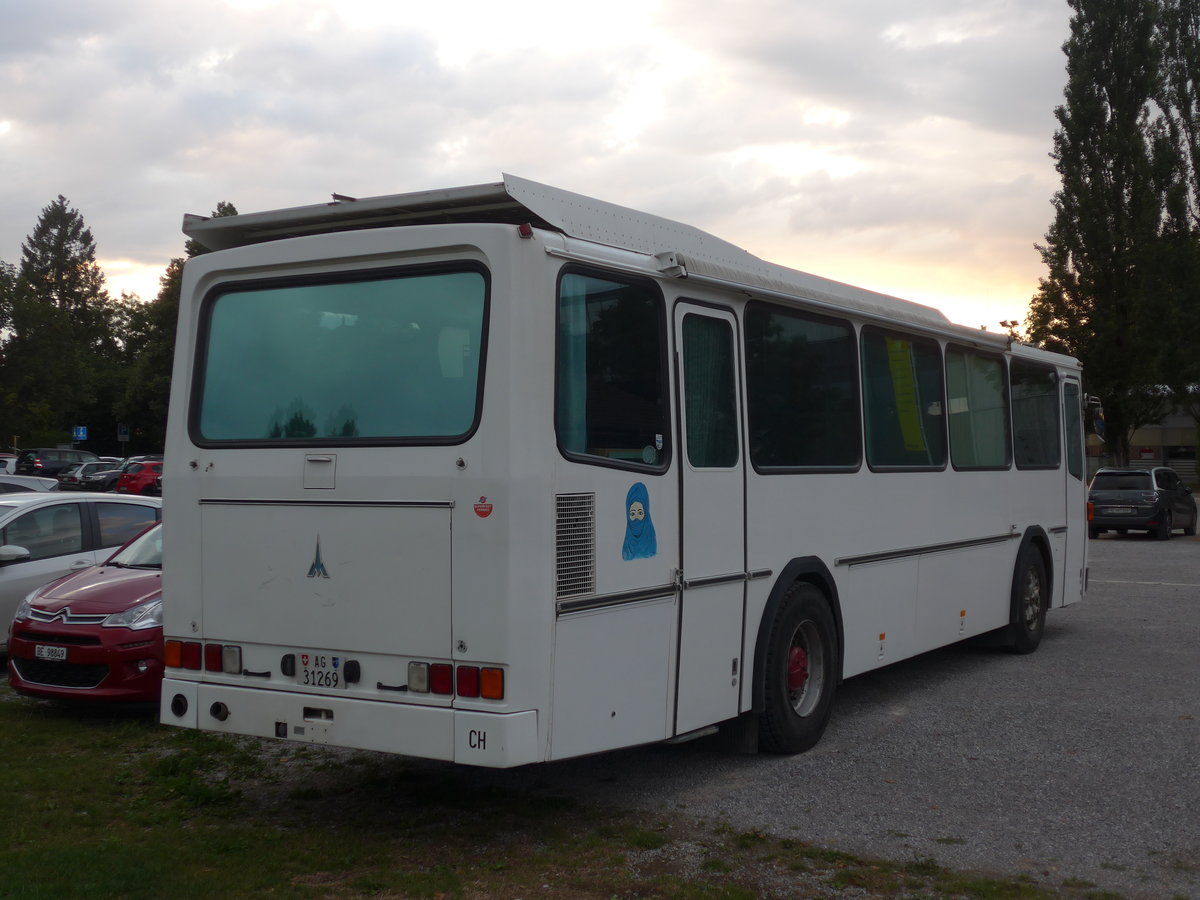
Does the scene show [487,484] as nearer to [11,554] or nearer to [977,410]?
[977,410]

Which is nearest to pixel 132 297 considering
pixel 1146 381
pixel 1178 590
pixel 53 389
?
pixel 53 389

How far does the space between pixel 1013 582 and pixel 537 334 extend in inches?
291

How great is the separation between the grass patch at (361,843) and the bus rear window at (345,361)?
6.32 ft

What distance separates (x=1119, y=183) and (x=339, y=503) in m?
42.9

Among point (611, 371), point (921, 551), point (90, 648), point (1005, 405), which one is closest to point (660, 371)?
point (611, 371)

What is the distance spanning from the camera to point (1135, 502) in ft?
96.1

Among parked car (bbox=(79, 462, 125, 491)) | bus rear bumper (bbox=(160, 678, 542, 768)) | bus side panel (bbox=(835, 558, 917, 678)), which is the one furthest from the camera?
parked car (bbox=(79, 462, 125, 491))

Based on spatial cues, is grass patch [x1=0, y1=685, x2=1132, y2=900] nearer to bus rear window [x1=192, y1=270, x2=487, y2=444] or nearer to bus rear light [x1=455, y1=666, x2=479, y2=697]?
bus rear light [x1=455, y1=666, x2=479, y2=697]

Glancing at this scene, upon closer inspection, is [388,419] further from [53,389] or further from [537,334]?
[53,389]

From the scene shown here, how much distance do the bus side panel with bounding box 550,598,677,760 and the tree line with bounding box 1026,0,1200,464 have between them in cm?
3456

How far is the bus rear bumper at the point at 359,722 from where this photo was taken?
212 inches

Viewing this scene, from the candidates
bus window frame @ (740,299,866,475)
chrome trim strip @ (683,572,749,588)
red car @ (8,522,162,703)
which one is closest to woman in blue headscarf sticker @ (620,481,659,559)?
chrome trim strip @ (683,572,749,588)

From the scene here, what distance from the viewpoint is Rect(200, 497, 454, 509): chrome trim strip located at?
18.4 ft

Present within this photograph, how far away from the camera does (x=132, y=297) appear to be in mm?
108562
